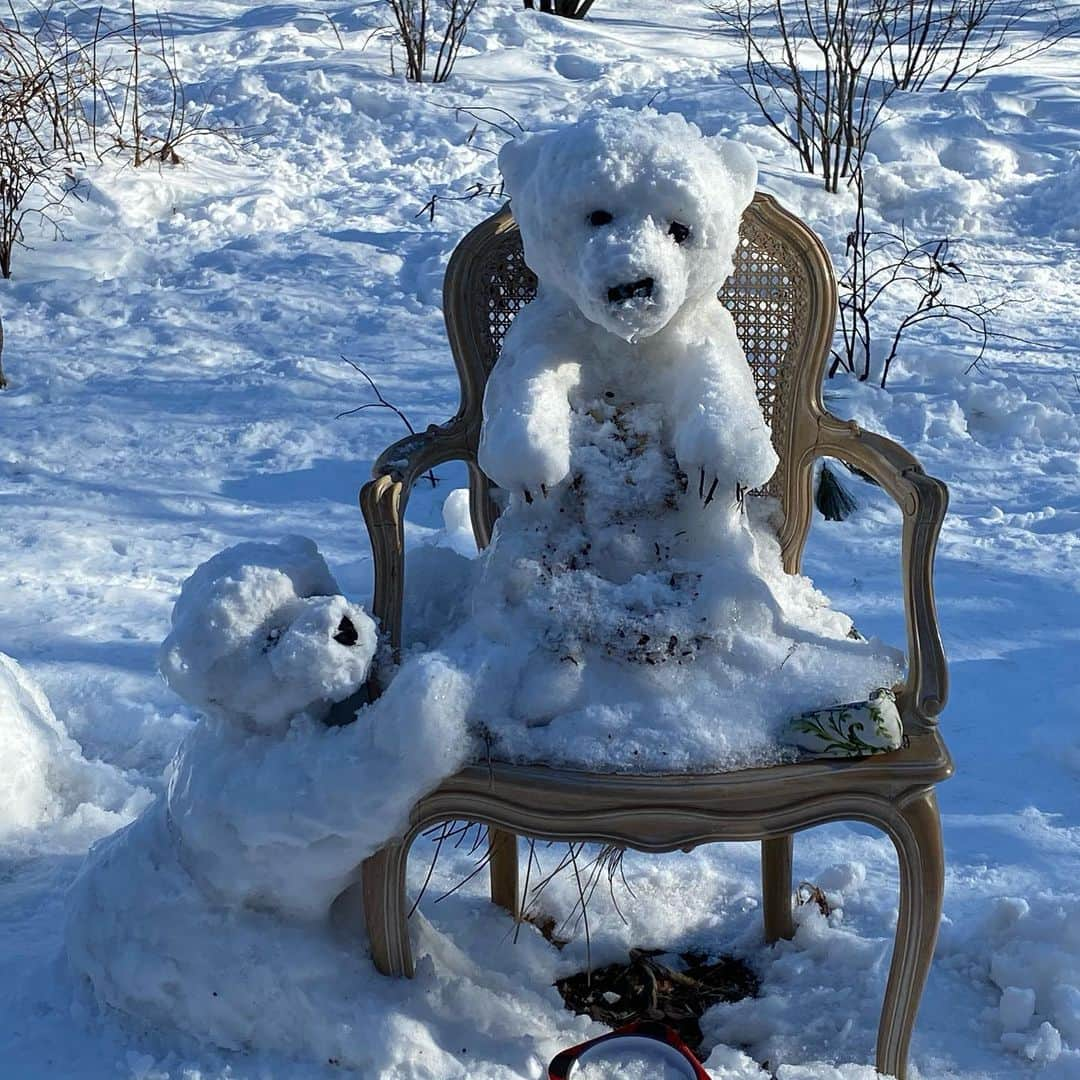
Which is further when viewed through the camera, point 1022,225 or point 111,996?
point 1022,225

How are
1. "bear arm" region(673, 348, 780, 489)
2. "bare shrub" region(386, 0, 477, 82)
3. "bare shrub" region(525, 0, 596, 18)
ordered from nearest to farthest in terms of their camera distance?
"bear arm" region(673, 348, 780, 489), "bare shrub" region(386, 0, 477, 82), "bare shrub" region(525, 0, 596, 18)

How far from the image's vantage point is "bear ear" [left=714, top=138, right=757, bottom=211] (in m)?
1.80

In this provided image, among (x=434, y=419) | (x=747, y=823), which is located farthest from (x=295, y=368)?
(x=747, y=823)

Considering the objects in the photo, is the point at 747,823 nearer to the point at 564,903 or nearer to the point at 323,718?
the point at 323,718

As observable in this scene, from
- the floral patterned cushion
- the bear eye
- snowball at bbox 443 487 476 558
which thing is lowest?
snowball at bbox 443 487 476 558

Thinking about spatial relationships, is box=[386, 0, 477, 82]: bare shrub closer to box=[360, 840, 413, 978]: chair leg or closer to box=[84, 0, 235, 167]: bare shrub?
box=[84, 0, 235, 167]: bare shrub

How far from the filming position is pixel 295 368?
12.3 ft

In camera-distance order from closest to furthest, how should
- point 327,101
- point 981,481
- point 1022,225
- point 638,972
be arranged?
1. point 638,972
2. point 981,481
3. point 1022,225
4. point 327,101

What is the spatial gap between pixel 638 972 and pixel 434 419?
1893 mm

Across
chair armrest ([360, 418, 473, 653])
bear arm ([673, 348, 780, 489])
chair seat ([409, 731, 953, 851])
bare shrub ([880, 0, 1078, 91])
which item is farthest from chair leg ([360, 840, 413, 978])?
bare shrub ([880, 0, 1078, 91])

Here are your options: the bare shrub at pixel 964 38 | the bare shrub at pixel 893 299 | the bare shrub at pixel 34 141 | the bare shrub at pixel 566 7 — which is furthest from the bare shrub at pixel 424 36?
the bare shrub at pixel 893 299

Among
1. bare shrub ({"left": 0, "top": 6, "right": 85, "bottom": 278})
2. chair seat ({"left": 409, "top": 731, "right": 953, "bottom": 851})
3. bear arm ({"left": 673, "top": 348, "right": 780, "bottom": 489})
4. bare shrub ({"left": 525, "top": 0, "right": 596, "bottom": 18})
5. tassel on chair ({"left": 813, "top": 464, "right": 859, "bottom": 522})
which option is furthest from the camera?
bare shrub ({"left": 525, "top": 0, "right": 596, "bottom": 18})

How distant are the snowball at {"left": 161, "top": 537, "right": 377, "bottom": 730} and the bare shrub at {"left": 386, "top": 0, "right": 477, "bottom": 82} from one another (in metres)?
4.09

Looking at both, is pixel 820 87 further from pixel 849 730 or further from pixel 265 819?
pixel 265 819
